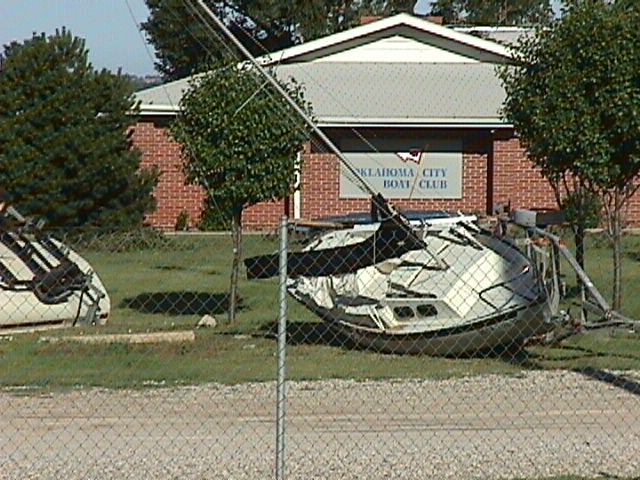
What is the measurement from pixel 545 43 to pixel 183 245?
8628 millimetres

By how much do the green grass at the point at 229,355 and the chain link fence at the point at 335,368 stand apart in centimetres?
4

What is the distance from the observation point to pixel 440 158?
33.8 meters

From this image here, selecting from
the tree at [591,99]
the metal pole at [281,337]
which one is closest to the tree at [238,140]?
the tree at [591,99]

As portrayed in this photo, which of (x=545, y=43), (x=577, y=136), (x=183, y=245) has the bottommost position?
(x=183, y=245)

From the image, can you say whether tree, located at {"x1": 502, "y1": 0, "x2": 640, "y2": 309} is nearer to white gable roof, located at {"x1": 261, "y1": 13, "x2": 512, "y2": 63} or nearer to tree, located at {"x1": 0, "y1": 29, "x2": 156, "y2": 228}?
tree, located at {"x1": 0, "y1": 29, "x2": 156, "y2": 228}

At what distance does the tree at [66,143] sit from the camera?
29562 millimetres

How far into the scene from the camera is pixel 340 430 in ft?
37.7

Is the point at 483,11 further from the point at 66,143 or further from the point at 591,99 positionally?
the point at 591,99

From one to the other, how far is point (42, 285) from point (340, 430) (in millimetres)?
7211

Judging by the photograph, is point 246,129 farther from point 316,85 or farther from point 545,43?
point 316,85

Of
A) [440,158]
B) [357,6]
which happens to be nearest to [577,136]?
[440,158]

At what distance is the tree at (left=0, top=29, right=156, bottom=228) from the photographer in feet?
97.0

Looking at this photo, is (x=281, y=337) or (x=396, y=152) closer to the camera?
(x=281, y=337)

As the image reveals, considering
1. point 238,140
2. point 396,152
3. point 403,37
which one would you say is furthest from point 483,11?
point 238,140
